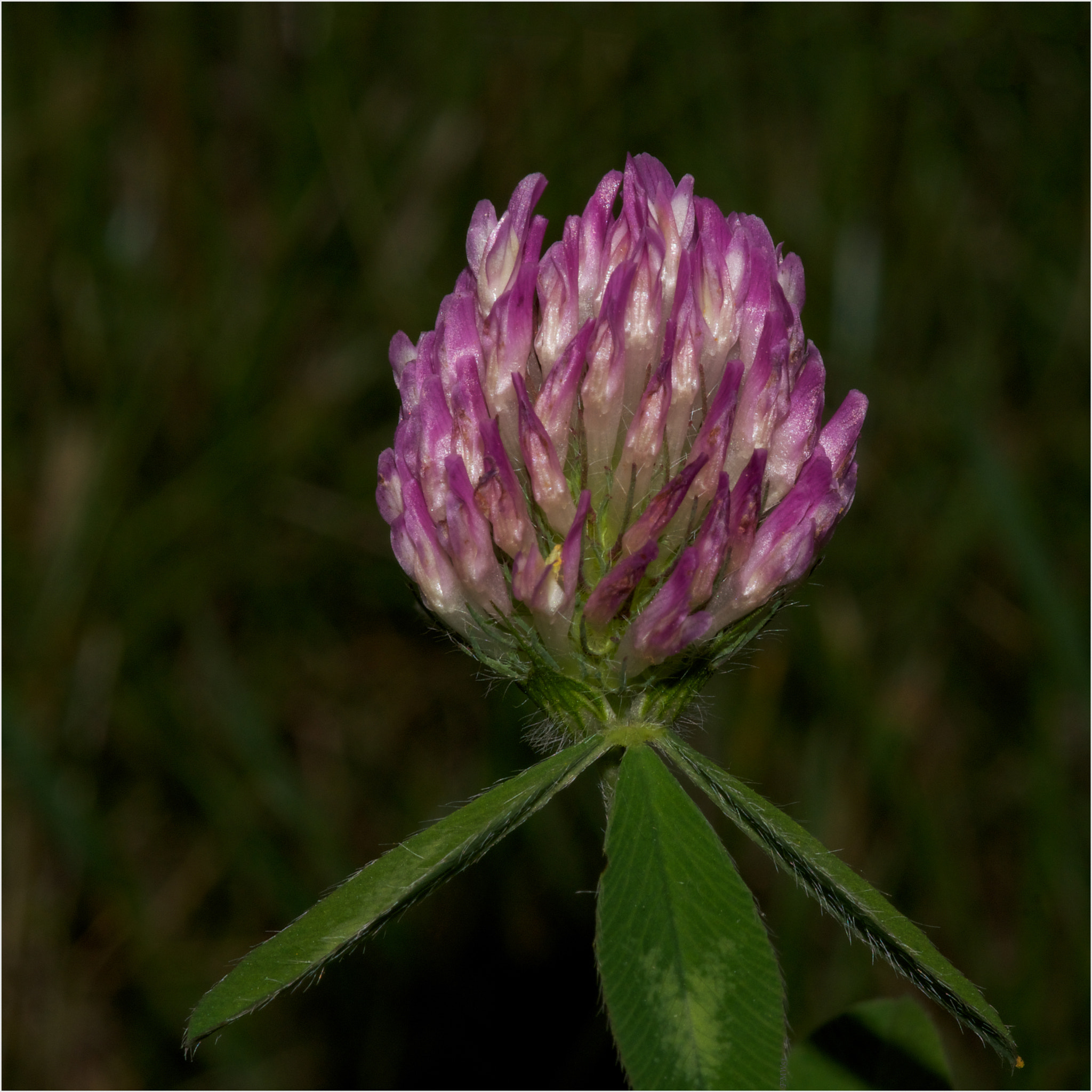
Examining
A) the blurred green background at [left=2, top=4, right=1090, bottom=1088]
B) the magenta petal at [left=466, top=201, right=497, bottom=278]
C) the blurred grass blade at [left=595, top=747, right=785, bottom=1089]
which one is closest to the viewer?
the blurred grass blade at [left=595, top=747, right=785, bottom=1089]

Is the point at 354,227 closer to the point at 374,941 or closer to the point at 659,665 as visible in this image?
the point at 374,941

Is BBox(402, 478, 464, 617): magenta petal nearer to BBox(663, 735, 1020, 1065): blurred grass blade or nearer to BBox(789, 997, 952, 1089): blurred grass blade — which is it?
BBox(663, 735, 1020, 1065): blurred grass blade

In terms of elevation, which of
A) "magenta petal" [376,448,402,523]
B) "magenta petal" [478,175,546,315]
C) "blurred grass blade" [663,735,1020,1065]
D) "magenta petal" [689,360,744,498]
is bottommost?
"blurred grass blade" [663,735,1020,1065]

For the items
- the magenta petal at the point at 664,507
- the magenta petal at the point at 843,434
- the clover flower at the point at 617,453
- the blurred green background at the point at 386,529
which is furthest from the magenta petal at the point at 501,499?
the blurred green background at the point at 386,529

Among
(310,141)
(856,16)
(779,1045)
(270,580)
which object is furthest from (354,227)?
(779,1045)

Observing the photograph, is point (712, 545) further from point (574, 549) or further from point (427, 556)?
point (427, 556)

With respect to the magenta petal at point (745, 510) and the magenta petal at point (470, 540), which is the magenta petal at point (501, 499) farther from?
the magenta petal at point (745, 510)

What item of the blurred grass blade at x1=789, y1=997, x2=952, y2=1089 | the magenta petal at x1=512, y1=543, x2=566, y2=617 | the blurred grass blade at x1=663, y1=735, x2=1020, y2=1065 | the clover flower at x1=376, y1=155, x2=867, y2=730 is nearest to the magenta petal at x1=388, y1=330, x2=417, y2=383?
the clover flower at x1=376, y1=155, x2=867, y2=730

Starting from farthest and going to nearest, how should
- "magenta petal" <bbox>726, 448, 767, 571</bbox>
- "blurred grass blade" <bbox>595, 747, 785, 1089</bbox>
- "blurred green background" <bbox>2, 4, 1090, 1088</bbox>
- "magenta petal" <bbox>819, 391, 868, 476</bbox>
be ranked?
"blurred green background" <bbox>2, 4, 1090, 1088</bbox>, "magenta petal" <bbox>819, 391, 868, 476</bbox>, "magenta petal" <bbox>726, 448, 767, 571</bbox>, "blurred grass blade" <bbox>595, 747, 785, 1089</bbox>
